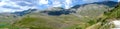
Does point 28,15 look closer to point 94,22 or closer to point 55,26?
point 55,26

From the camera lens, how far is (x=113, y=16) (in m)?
7.72

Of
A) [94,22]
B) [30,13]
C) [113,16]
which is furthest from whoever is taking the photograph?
[30,13]

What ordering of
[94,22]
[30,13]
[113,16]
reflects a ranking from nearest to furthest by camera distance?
[113,16] → [94,22] → [30,13]

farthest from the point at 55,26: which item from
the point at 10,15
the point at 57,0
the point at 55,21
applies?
the point at 10,15

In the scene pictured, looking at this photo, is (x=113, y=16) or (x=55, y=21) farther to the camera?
(x=55, y=21)

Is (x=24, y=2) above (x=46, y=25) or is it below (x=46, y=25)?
above

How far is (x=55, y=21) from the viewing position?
8.88 meters

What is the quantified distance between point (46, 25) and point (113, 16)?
2.12m

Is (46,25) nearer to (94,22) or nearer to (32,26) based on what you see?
(32,26)

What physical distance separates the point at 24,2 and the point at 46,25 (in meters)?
1.02

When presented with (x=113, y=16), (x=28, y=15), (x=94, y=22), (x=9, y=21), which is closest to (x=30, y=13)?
(x=28, y=15)

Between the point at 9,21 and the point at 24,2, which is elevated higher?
the point at 24,2

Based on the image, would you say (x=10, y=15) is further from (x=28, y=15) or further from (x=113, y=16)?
(x=113, y=16)

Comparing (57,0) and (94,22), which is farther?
(57,0)
